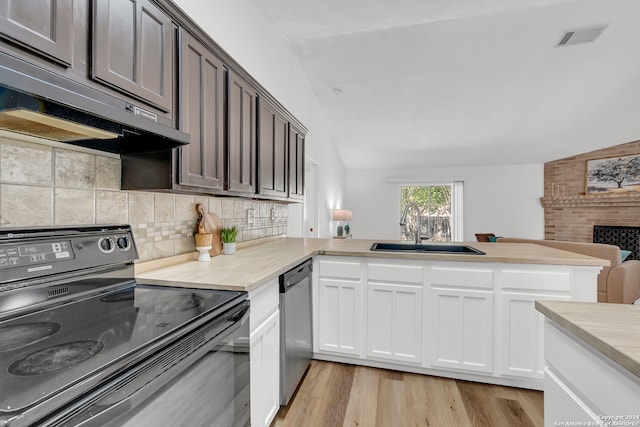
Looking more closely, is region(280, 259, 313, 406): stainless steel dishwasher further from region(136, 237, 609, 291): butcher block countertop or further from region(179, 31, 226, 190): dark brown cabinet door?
region(179, 31, 226, 190): dark brown cabinet door

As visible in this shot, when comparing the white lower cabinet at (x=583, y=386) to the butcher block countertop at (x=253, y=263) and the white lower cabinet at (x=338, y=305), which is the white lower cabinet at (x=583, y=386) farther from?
the white lower cabinet at (x=338, y=305)

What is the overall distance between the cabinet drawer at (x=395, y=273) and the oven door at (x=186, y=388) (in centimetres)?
117

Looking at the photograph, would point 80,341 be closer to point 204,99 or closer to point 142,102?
point 142,102

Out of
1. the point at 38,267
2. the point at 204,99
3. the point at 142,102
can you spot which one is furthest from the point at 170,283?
the point at 204,99

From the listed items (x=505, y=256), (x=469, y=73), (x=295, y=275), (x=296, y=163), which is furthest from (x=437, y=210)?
(x=295, y=275)

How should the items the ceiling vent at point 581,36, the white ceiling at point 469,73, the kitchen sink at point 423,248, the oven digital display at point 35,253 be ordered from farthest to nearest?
the ceiling vent at point 581,36 < the white ceiling at point 469,73 < the kitchen sink at point 423,248 < the oven digital display at point 35,253

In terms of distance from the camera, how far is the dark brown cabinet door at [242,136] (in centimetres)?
176

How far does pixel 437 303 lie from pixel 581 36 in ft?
10.7

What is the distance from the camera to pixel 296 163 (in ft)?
9.50

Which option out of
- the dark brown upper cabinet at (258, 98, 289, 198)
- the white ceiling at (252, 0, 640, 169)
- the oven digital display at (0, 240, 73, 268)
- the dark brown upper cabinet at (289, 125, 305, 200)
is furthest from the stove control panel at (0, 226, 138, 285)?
the white ceiling at (252, 0, 640, 169)

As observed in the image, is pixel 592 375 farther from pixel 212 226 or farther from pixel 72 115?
pixel 212 226

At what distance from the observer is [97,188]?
4.16 feet

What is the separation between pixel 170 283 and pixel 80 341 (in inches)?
21.7

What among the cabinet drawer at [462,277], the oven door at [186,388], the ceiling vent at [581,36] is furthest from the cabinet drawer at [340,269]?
the ceiling vent at [581,36]
